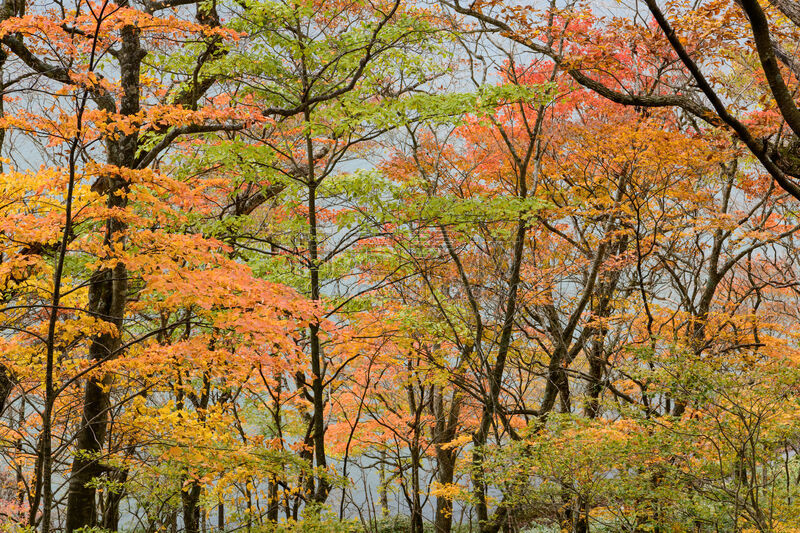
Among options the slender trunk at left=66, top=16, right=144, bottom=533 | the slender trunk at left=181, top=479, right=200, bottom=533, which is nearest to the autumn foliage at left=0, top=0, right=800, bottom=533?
the slender trunk at left=66, top=16, right=144, bottom=533

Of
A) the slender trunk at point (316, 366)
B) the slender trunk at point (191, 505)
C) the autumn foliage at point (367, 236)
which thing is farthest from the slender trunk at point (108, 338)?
the slender trunk at point (191, 505)

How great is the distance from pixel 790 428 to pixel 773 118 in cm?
342

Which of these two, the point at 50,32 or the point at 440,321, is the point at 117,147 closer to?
the point at 50,32

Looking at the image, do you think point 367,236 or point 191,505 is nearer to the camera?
point 367,236

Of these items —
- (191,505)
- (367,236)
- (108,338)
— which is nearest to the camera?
(108,338)

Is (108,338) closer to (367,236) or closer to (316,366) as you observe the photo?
(316,366)

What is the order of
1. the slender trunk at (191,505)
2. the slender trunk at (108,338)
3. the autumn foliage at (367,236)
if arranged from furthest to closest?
1. the slender trunk at (191,505)
2. the slender trunk at (108,338)
3. the autumn foliage at (367,236)

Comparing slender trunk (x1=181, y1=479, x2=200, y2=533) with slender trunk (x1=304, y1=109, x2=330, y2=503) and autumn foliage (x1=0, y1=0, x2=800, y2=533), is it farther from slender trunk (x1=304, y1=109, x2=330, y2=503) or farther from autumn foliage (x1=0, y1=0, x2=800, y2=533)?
slender trunk (x1=304, y1=109, x2=330, y2=503)

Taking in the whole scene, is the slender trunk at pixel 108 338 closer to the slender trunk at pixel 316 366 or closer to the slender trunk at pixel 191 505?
the slender trunk at pixel 316 366

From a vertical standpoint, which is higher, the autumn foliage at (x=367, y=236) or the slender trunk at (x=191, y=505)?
the autumn foliage at (x=367, y=236)

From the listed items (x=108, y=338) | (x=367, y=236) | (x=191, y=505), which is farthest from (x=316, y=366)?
(x=191, y=505)

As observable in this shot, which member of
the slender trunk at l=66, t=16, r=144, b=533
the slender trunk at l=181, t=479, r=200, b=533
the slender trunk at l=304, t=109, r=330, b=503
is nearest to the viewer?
the slender trunk at l=66, t=16, r=144, b=533

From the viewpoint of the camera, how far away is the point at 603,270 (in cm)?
1042

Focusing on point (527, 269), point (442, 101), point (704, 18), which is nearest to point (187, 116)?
point (442, 101)
